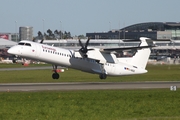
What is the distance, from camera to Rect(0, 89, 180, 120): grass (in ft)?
70.4

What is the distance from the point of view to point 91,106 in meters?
25.1

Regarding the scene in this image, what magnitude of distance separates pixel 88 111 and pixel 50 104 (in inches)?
134

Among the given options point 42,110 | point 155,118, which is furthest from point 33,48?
point 155,118

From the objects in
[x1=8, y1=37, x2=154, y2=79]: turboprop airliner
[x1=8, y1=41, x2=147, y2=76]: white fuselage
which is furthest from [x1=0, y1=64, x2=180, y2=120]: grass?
[x1=8, y1=37, x2=154, y2=79]: turboprop airliner

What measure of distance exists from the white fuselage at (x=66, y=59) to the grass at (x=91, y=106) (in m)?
15.6

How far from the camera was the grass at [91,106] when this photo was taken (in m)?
21.5

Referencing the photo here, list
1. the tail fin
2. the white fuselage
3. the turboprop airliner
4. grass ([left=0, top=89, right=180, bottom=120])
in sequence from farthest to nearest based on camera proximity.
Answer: the tail fin < the turboprop airliner < the white fuselage < grass ([left=0, top=89, right=180, bottom=120])

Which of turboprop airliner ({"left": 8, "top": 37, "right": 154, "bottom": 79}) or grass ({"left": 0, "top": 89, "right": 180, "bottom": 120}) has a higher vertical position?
turboprop airliner ({"left": 8, "top": 37, "right": 154, "bottom": 79})

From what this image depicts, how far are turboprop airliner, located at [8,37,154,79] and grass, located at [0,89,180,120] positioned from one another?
15.9 m

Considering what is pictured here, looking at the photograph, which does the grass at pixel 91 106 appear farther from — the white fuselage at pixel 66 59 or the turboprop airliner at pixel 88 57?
the turboprop airliner at pixel 88 57

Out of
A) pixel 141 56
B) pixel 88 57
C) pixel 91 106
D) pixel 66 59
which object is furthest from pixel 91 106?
pixel 141 56

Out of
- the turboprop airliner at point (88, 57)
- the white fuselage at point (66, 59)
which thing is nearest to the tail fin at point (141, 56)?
the turboprop airliner at point (88, 57)

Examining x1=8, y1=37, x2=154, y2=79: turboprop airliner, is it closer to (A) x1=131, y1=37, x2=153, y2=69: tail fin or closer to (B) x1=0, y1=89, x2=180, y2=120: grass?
(A) x1=131, y1=37, x2=153, y2=69: tail fin

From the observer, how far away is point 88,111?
2320 centimetres
